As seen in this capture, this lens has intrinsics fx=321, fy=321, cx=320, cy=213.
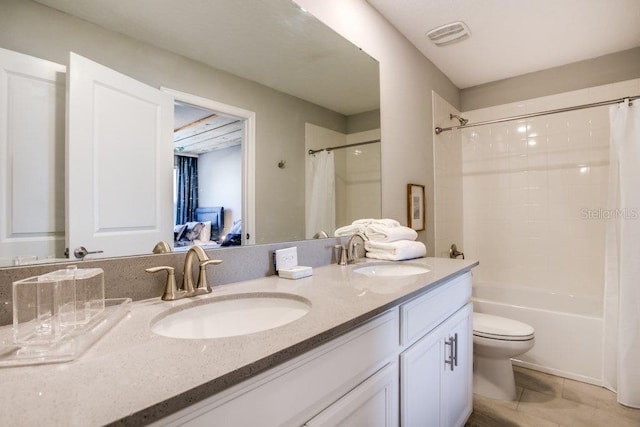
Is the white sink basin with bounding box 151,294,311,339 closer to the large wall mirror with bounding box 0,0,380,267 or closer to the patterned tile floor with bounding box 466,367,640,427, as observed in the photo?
the large wall mirror with bounding box 0,0,380,267

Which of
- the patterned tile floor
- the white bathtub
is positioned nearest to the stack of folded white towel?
the patterned tile floor

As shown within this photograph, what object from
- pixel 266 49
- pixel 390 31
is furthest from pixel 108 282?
pixel 390 31

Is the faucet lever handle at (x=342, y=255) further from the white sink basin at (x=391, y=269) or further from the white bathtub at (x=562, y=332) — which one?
the white bathtub at (x=562, y=332)

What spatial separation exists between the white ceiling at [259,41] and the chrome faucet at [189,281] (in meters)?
0.65

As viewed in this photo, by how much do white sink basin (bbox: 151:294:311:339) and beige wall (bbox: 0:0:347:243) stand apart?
1.08 ft

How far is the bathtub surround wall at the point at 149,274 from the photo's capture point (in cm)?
73

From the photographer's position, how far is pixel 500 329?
1.98 m

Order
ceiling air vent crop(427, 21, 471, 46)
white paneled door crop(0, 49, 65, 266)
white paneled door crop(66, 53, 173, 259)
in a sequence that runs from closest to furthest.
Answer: white paneled door crop(0, 49, 65, 266), white paneled door crop(66, 53, 173, 259), ceiling air vent crop(427, 21, 471, 46)

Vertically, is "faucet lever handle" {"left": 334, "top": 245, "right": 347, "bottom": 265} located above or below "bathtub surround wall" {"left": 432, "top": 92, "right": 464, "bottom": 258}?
below

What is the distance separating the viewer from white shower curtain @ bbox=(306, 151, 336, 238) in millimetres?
1548

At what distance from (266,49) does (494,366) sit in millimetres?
2153

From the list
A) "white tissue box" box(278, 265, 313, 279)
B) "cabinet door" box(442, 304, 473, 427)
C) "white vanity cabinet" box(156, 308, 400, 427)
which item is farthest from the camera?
"cabinet door" box(442, 304, 473, 427)

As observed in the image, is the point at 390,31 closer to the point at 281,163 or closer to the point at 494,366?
the point at 281,163

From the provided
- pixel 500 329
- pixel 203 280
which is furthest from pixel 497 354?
pixel 203 280
